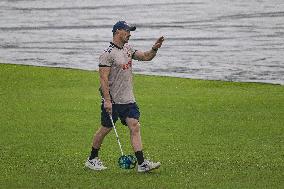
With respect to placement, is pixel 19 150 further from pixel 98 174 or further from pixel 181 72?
pixel 181 72

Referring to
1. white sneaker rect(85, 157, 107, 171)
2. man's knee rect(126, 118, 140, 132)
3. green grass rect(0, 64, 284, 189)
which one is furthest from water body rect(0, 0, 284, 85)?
man's knee rect(126, 118, 140, 132)

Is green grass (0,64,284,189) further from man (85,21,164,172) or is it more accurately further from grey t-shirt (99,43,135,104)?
grey t-shirt (99,43,135,104)

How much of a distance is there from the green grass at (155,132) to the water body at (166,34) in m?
2.01

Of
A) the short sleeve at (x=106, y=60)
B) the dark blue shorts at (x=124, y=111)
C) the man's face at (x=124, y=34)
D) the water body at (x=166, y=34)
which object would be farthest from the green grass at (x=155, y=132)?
the water body at (x=166, y=34)

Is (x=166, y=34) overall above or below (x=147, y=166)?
below

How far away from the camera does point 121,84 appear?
11.9 m

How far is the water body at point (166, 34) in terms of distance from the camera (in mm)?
24641

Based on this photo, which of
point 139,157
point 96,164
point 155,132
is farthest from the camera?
point 155,132

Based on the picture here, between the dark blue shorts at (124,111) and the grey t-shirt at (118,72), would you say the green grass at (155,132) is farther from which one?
the grey t-shirt at (118,72)

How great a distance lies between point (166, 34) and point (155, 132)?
15488 mm

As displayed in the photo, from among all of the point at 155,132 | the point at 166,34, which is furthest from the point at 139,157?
the point at 166,34

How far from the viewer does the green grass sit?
11500mm

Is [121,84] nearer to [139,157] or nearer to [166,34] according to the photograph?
[139,157]

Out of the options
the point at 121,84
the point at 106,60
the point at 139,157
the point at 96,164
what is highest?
the point at 106,60
